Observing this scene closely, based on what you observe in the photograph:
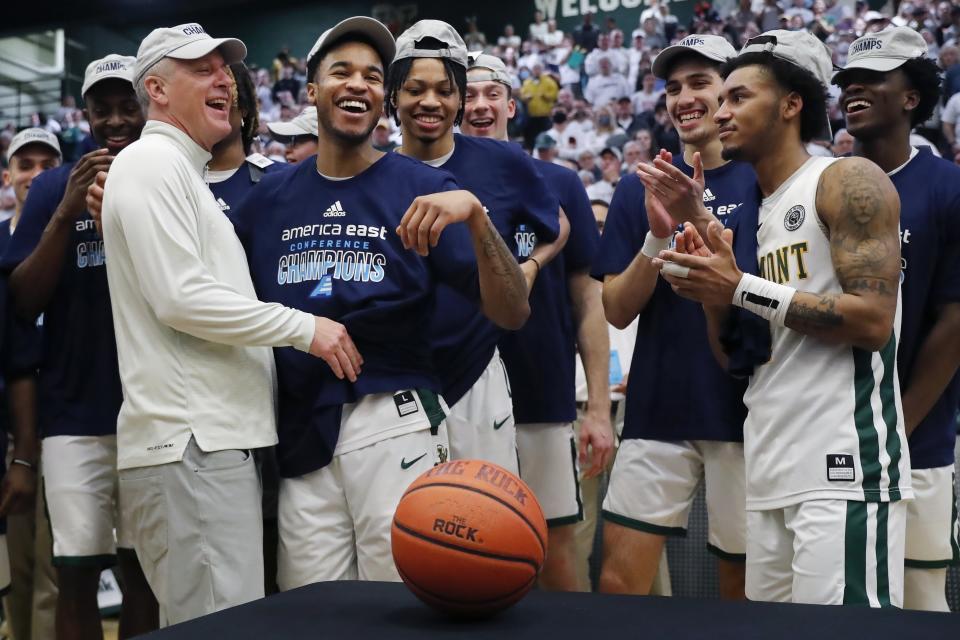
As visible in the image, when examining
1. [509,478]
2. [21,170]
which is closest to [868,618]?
[509,478]

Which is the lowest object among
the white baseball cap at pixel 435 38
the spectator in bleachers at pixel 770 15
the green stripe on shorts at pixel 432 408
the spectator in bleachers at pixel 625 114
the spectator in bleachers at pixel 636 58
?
the green stripe on shorts at pixel 432 408

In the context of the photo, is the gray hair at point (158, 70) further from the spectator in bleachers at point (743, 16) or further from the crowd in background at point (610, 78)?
the spectator in bleachers at point (743, 16)

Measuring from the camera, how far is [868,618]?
2258 mm

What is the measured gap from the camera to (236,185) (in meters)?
4.16

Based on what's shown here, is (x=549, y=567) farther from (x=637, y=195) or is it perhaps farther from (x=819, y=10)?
(x=819, y=10)

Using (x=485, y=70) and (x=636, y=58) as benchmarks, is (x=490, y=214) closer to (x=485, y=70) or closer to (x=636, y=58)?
(x=485, y=70)

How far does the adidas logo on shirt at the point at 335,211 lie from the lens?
3.38 metres

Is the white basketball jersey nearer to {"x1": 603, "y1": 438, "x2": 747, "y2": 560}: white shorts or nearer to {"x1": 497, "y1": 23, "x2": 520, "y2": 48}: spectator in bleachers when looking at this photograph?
{"x1": 603, "y1": 438, "x2": 747, "y2": 560}: white shorts

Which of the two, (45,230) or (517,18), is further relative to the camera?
(517,18)

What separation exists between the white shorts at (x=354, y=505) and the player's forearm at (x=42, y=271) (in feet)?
4.06

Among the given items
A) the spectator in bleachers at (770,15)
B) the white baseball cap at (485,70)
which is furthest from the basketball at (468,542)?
the spectator in bleachers at (770,15)

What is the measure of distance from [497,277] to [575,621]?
1.24 m

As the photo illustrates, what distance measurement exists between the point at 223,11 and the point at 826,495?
25.3 metres

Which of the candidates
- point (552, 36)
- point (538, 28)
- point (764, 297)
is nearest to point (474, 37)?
point (538, 28)
